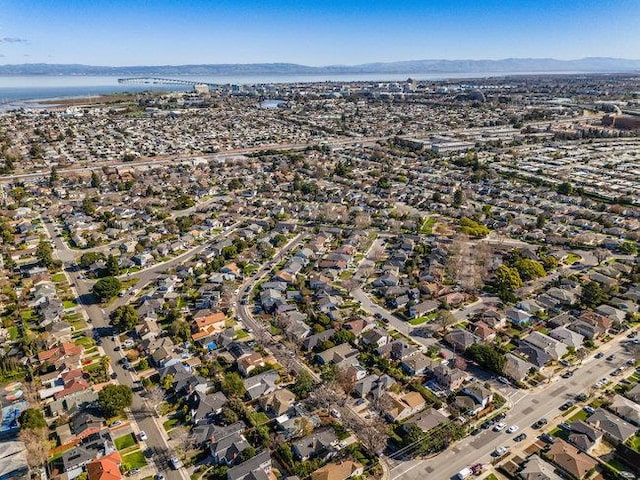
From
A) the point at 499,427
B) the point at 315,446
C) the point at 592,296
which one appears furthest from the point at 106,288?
the point at 592,296

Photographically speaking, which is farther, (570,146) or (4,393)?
(570,146)

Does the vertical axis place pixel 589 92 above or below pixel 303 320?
above

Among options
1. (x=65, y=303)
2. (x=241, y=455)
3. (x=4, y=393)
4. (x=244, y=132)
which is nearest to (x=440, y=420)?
(x=241, y=455)

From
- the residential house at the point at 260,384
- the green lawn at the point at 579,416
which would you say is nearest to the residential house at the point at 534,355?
the green lawn at the point at 579,416

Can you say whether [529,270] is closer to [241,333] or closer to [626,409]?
[626,409]

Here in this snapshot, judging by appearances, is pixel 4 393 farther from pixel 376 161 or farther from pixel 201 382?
pixel 376 161

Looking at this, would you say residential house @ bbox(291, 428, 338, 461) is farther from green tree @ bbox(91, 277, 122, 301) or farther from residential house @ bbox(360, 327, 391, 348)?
green tree @ bbox(91, 277, 122, 301)
